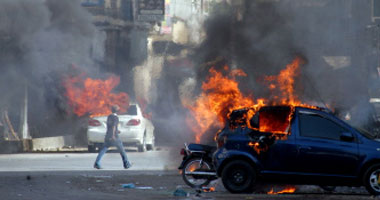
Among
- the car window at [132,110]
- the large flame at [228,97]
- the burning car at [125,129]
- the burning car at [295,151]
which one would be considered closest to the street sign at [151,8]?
the car window at [132,110]

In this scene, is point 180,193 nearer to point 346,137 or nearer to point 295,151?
point 295,151

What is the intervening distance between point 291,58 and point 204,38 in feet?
9.86

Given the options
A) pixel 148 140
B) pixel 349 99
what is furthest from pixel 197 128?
pixel 148 140

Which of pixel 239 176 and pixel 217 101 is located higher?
pixel 217 101

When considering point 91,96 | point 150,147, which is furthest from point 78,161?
point 91,96

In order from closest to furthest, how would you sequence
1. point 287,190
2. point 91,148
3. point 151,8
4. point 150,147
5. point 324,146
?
point 324,146
point 287,190
point 91,148
point 150,147
point 151,8

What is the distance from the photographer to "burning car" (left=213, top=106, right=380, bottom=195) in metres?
13.5

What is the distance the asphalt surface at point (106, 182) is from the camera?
13500 mm

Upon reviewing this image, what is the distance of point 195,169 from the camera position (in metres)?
15.2

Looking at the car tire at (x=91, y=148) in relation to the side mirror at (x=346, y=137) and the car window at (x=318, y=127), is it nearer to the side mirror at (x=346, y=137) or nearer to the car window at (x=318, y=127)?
the car window at (x=318, y=127)

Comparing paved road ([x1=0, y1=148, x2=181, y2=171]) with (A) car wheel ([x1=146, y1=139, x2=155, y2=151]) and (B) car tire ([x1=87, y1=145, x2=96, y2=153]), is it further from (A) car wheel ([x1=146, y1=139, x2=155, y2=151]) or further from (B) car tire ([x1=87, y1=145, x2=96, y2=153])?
(A) car wheel ([x1=146, y1=139, x2=155, y2=151])

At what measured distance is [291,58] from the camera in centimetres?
1800

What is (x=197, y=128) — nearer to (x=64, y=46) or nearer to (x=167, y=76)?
(x=167, y=76)

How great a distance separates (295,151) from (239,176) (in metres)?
1.05
